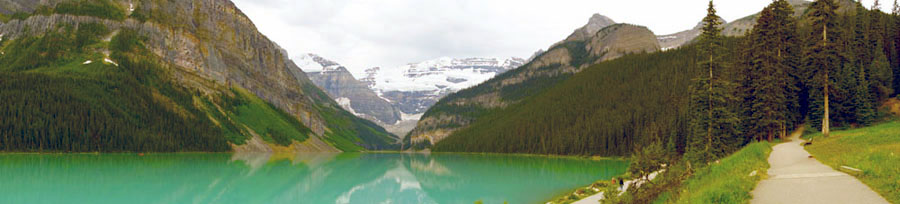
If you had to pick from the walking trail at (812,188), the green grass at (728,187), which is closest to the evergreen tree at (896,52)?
the green grass at (728,187)

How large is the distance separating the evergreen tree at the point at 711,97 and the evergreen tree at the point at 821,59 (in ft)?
27.7

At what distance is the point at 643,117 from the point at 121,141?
133 metres

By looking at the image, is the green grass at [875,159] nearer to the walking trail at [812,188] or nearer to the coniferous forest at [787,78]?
the walking trail at [812,188]

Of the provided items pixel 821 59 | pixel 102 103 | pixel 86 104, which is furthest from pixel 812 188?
pixel 102 103

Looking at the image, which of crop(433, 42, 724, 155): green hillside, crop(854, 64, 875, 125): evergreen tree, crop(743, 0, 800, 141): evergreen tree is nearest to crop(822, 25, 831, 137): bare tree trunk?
crop(854, 64, 875, 125): evergreen tree

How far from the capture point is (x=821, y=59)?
43438 mm

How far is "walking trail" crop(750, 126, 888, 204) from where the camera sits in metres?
14.4

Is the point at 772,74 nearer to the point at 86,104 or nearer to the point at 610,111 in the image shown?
the point at 610,111

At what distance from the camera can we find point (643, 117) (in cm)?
12800

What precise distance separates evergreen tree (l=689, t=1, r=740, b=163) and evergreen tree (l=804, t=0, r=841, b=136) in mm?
8435

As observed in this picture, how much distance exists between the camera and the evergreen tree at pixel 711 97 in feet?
129

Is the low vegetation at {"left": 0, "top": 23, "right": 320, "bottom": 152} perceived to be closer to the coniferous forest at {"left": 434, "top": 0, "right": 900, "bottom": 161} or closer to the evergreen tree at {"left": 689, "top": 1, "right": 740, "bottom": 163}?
the coniferous forest at {"left": 434, "top": 0, "right": 900, "bottom": 161}

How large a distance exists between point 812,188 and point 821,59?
3475 centimetres

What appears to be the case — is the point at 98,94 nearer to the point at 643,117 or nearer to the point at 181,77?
the point at 181,77
